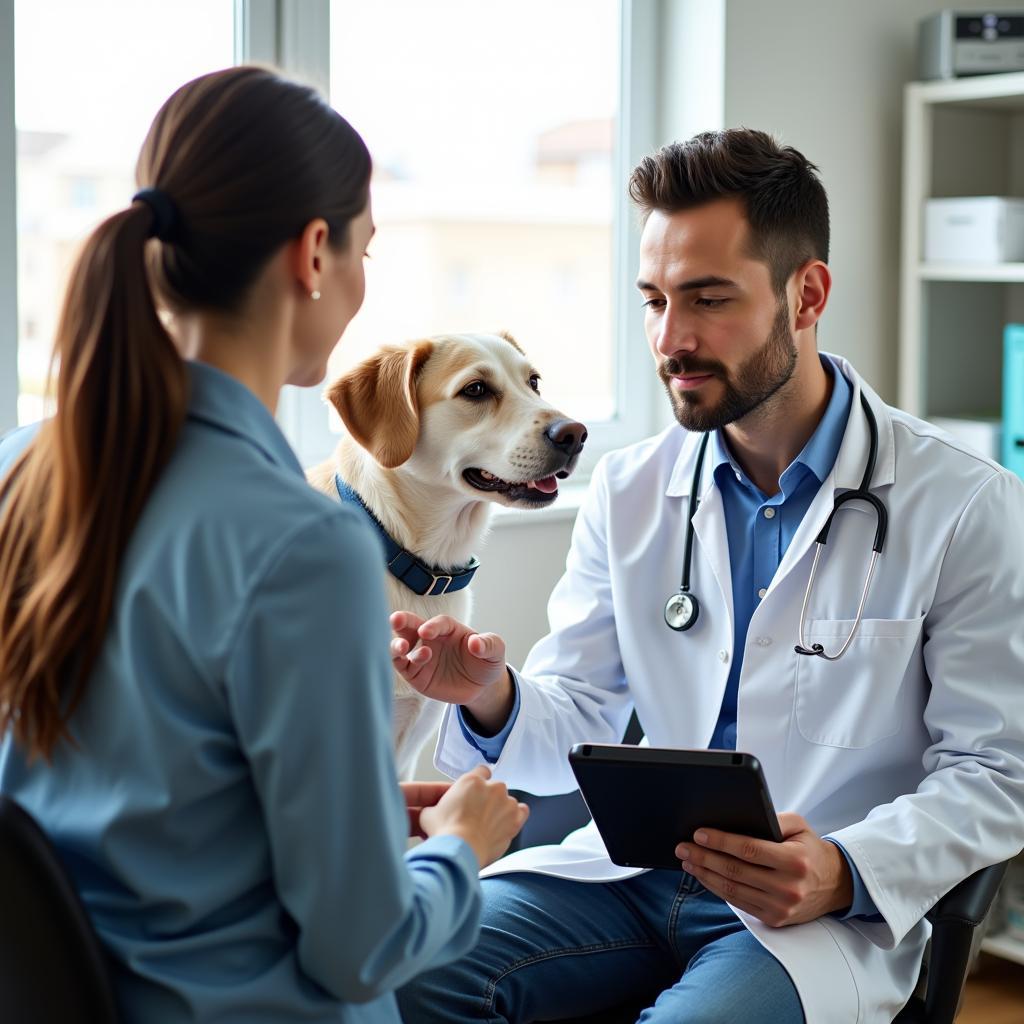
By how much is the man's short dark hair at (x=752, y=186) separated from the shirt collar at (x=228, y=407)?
35.0 inches

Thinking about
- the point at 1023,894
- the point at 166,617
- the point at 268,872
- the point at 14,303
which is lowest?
the point at 1023,894

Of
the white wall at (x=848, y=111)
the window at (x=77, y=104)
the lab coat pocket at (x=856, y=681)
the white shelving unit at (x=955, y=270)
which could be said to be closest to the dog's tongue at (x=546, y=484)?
the lab coat pocket at (x=856, y=681)

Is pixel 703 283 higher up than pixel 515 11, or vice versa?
pixel 515 11

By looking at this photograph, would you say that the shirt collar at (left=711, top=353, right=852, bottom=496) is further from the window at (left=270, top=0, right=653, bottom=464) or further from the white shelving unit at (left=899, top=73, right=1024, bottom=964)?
the white shelving unit at (left=899, top=73, right=1024, bottom=964)

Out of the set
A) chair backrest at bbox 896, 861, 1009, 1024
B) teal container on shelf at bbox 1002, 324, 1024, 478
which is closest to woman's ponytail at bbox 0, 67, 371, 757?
chair backrest at bbox 896, 861, 1009, 1024

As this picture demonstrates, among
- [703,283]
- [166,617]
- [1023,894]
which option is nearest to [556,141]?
[703,283]

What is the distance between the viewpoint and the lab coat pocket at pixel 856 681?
1.43 m

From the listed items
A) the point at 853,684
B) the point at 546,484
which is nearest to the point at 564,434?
the point at 546,484

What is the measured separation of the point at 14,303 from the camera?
189cm

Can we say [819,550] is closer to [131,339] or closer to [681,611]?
[681,611]

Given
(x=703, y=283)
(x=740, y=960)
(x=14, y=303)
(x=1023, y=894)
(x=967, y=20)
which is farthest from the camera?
(x=967, y=20)

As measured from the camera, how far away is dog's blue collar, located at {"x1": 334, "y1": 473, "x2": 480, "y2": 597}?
1.59m

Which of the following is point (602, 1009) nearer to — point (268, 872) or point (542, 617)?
point (268, 872)

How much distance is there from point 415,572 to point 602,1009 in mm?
561
